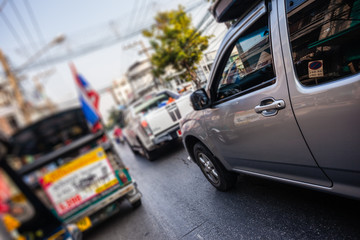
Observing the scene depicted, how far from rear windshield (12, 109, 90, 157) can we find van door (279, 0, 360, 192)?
2.98 meters

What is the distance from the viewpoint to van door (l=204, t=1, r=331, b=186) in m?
1.65

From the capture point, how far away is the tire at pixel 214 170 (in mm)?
3012

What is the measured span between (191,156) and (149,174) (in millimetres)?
2637

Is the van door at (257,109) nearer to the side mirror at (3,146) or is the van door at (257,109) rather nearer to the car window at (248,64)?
the car window at (248,64)

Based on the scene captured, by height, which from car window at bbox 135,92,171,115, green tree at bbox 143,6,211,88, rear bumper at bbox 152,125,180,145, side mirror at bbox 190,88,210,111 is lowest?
rear bumper at bbox 152,125,180,145

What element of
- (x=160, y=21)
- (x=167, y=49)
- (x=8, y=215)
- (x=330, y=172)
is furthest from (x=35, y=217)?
(x=160, y=21)

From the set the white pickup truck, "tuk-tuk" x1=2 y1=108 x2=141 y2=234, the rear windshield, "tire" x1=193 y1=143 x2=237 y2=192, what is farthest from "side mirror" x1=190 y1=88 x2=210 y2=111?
the white pickup truck

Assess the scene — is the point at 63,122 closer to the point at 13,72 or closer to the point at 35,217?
the point at 35,217

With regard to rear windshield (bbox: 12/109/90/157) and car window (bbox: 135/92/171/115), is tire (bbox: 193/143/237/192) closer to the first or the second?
rear windshield (bbox: 12/109/90/157)

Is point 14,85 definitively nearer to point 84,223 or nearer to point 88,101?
point 88,101

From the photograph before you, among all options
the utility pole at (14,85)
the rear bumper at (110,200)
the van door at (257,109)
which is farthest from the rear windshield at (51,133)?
the utility pole at (14,85)

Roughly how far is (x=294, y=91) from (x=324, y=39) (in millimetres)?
406

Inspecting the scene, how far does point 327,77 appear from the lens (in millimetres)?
1389

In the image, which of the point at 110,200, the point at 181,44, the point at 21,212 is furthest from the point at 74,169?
the point at 181,44
